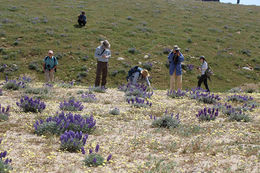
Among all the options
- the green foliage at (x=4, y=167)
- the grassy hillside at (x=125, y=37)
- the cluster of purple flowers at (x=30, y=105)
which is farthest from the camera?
the grassy hillside at (x=125, y=37)

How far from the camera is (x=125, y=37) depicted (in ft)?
92.1

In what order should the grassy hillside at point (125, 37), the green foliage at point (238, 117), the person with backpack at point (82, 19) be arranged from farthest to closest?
the person with backpack at point (82, 19), the grassy hillside at point (125, 37), the green foliage at point (238, 117)

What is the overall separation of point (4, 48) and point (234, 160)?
22.0 meters

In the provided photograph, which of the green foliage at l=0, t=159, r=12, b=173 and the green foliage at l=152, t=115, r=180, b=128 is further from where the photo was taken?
the green foliage at l=152, t=115, r=180, b=128

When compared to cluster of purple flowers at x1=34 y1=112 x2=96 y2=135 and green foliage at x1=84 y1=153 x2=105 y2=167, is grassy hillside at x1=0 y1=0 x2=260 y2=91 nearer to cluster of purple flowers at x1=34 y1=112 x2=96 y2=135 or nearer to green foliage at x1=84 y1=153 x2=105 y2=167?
cluster of purple flowers at x1=34 y1=112 x2=96 y2=135

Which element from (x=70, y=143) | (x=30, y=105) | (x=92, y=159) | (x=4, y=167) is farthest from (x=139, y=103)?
(x=4, y=167)

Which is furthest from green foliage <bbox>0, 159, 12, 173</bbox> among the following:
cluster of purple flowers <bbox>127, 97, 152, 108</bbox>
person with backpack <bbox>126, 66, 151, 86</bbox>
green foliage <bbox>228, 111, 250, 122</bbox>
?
person with backpack <bbox>126, 66, 151, 86</bbox>

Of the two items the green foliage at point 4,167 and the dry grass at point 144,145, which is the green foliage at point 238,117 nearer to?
the dry grass at point 144,145

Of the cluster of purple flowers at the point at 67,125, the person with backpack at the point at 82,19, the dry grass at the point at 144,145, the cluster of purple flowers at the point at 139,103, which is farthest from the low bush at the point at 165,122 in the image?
the person with backpack at the point at 82,19

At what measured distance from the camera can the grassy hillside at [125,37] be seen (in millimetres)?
21406

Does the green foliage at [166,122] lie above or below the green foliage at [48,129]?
below

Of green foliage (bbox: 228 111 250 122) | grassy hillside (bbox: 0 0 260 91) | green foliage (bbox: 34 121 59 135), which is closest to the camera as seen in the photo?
green foliage (bbox: 34 121 59 135)

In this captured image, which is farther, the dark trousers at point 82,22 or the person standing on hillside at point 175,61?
the dark trousers at point 82,22

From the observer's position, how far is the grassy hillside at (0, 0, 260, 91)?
21.4 metres
